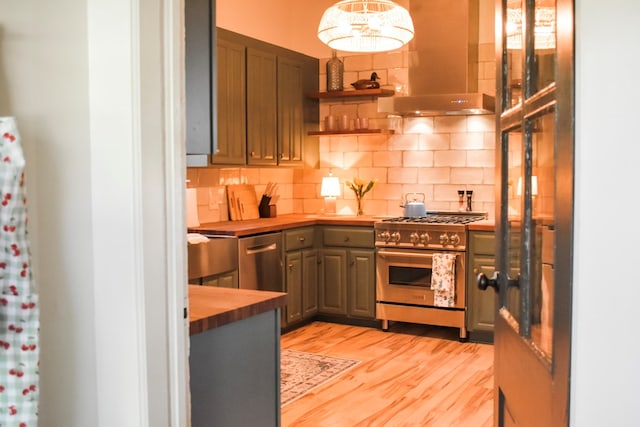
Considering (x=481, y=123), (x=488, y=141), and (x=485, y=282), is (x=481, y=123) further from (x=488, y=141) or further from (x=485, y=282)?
(x=485, y=282)

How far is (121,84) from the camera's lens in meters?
1.49

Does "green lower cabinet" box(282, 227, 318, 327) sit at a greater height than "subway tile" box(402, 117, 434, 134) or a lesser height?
lesser

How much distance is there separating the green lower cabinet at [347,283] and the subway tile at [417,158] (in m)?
1.00

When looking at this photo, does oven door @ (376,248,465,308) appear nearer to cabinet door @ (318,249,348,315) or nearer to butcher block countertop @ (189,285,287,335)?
cabinet door @ (318,249,348,315)

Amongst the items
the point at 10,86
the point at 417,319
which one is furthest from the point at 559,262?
the point at 417,319

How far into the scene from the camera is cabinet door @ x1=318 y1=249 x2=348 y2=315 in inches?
226

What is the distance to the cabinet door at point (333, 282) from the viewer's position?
573cm

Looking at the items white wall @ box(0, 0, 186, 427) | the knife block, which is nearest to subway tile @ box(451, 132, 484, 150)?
the knife block

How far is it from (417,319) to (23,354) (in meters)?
4.34

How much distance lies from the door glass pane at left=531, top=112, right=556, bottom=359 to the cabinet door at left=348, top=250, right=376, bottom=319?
156 inches

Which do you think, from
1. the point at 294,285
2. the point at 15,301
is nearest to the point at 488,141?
the point at 294,285

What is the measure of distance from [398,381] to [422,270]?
1.31 metres

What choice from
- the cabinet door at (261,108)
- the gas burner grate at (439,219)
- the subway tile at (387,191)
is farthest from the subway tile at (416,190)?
the cabinet door at (261,108)

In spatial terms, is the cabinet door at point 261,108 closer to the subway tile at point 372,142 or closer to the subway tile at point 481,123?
the subway tile at point 372,142
